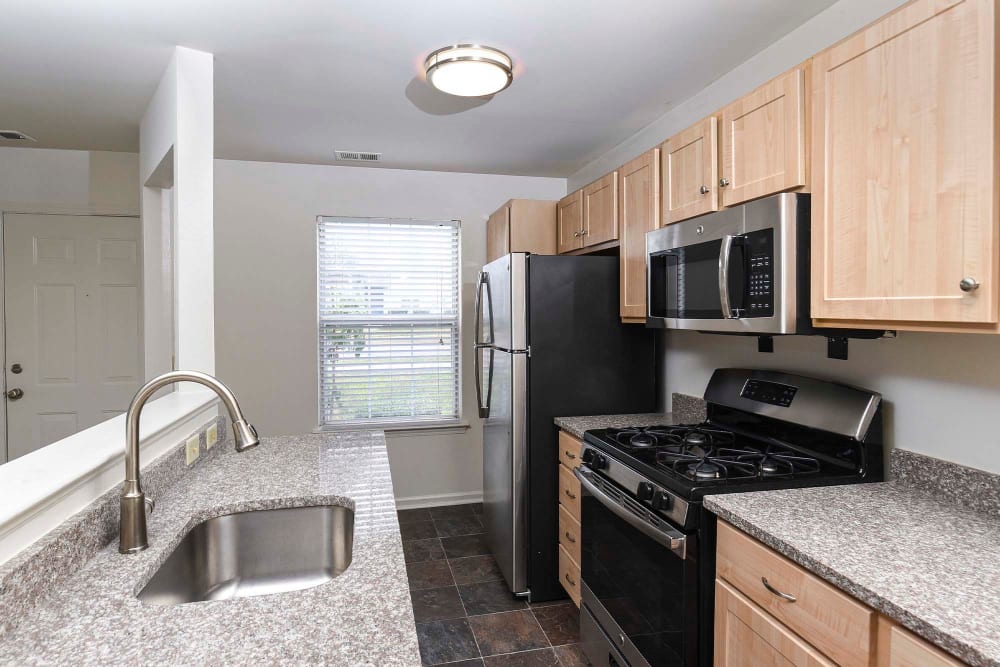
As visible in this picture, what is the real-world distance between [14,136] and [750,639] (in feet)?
13.7

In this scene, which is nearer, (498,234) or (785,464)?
(785,464)

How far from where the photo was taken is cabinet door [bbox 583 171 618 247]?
276cm

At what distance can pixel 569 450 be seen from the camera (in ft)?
8.59

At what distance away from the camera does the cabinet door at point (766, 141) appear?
1619 millimetres

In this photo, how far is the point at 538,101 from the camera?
2.73m

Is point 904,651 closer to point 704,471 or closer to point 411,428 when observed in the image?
point 704,471

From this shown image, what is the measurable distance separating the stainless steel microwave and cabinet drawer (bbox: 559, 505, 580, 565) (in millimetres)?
981

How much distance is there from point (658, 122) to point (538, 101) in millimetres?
703

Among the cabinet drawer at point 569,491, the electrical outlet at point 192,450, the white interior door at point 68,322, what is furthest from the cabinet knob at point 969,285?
the white interior door at point 68,322

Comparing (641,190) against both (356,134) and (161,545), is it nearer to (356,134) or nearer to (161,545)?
(356,134)

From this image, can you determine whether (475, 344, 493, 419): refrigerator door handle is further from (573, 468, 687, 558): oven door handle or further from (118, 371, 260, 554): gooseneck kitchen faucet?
(118, 371, 260, 554): gooseneck kitchen faucet

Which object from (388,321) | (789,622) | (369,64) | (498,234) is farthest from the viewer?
(388,321)

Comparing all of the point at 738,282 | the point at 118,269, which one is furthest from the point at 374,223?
Result: the point at 738,282

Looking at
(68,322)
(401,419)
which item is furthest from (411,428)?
(68,322)
